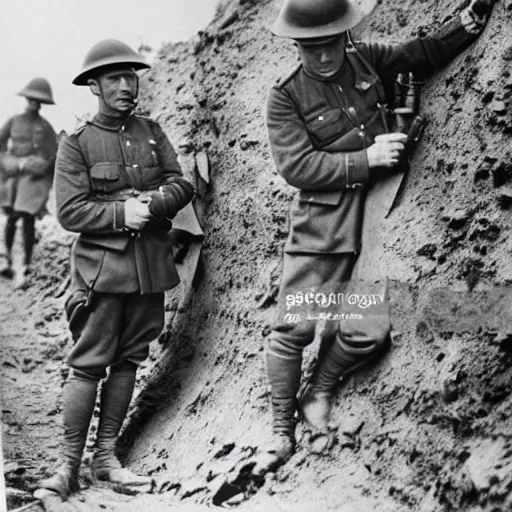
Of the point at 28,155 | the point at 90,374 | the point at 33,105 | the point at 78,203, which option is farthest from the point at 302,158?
the point at 28,155

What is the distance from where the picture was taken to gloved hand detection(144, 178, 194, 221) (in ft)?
17.5

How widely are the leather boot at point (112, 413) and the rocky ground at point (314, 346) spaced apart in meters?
0.13

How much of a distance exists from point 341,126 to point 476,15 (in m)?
0.83

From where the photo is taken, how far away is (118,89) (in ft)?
17.8

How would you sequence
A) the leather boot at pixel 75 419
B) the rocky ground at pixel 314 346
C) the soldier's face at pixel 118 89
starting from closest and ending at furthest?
the rocky ground at pixel 314 346
the leather boot at pixel 75 419
the soldier's face at pixel 118 89

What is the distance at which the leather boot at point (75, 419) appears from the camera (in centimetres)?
523

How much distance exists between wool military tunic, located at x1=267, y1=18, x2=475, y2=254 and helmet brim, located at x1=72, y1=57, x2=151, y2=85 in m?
0.85

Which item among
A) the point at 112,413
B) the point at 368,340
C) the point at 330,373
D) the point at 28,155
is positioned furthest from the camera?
the point at 28,155

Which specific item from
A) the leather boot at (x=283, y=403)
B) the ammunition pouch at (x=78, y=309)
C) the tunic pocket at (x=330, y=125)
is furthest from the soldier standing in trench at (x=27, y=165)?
the leather boot at (x=283, y=403)

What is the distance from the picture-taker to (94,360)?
5.25 metres

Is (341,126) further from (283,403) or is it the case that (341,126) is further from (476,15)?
(283,403)

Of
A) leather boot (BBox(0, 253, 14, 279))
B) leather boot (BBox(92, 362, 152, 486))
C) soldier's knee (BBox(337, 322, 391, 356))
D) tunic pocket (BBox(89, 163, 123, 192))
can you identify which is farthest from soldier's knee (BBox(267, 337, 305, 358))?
leather boot (BBox(0, 253, 14, 279))

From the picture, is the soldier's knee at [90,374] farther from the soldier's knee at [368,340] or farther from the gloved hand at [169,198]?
the soldier's knee at [368,340]

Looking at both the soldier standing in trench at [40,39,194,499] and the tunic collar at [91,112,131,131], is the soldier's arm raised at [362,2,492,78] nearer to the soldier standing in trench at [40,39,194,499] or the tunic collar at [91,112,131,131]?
the soldier standing in trench at [40,39,194,499]
